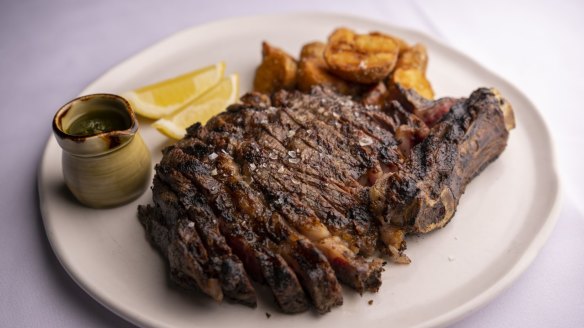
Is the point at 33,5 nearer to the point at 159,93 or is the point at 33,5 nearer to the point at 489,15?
the point at 159,93

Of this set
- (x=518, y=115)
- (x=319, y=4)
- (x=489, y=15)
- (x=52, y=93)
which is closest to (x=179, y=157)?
(x=52, y=93)

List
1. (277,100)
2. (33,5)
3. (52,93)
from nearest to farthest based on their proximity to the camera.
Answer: (277,100) → (52,93) → (33,5)

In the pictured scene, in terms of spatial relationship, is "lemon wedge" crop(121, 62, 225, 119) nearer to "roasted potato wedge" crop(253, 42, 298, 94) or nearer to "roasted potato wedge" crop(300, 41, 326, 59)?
"roasted potato wedge" crop(253, 42, 298, 94)

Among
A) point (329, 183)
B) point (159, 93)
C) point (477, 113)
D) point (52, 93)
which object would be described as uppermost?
point (477, 113)

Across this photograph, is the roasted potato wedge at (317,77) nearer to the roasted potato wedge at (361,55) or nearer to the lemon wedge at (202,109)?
the roasted potato wedge at (361,55)

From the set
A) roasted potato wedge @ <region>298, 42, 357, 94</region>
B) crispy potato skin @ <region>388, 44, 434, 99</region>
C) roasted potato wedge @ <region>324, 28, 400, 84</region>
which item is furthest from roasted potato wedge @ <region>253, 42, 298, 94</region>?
crispy potato skin @ <region>388, 44, 434, 99</region>

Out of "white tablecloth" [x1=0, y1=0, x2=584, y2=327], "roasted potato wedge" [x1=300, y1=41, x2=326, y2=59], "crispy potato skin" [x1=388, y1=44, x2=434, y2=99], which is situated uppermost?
"crispy potato skin" [x1=388, y1=44, x2=434, y2=99]

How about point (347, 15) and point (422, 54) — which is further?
point (347, 15)

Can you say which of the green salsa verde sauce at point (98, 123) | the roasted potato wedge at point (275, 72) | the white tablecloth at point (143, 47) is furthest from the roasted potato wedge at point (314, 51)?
the green salsa verde sauce at point (98, 123)
